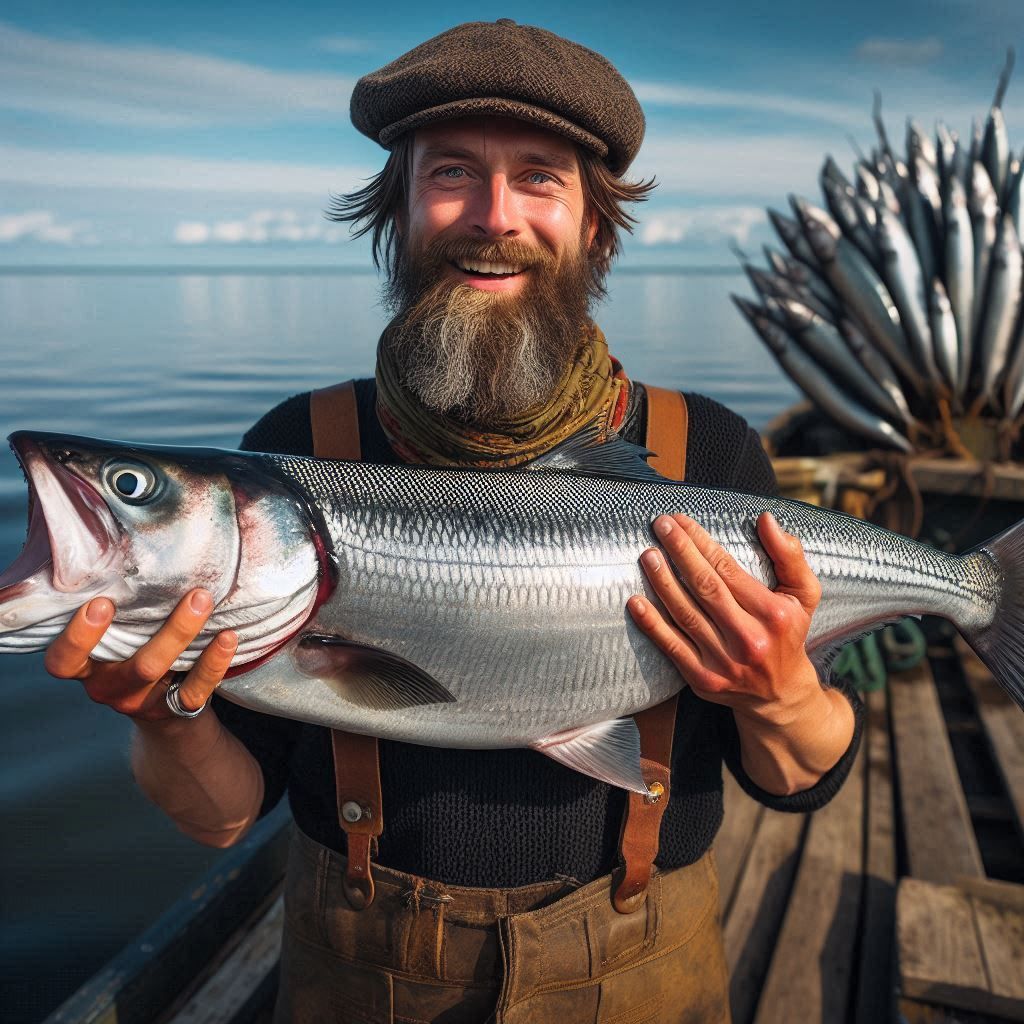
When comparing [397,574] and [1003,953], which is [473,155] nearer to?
[397,574]

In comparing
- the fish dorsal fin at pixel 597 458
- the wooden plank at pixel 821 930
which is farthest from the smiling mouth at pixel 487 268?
the wooden plank at pixel 821 930

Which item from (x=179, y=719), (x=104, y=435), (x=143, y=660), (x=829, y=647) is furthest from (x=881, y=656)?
(x=104, y=435)

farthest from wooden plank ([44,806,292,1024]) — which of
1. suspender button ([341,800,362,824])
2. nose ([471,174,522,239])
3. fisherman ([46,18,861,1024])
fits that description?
nose ([471,174,522,239])

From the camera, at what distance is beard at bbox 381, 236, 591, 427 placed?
2.29m

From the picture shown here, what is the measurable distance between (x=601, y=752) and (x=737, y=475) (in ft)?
3.12

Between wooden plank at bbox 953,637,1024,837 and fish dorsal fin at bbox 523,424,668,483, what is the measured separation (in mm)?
3565

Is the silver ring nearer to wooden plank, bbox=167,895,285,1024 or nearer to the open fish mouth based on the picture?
the open fish mouth

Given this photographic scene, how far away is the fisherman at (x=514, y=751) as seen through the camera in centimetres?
206

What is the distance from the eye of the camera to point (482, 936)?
213 centimetres

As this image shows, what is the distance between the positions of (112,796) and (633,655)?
7041mm

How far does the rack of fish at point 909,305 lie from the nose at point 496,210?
7.11 meters

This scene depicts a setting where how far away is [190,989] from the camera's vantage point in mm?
3451

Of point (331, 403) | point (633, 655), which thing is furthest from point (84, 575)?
point (633, 655)

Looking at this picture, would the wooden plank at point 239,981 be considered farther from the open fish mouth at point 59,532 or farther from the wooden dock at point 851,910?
the open fish mouth at point 59,532
